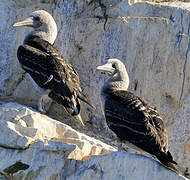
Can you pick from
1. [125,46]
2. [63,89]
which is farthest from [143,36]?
[63,89]

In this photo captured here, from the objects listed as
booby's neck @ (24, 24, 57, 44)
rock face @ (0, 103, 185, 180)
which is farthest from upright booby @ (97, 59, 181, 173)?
booby's neck @ (24, 24, 57, 44)

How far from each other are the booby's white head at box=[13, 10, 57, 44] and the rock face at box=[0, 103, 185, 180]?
1852 mm

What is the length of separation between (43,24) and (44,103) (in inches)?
60.1

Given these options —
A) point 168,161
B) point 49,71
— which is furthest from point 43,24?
point 168,161

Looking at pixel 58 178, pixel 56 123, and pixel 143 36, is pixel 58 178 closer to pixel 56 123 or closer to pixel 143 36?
pixel 56 123

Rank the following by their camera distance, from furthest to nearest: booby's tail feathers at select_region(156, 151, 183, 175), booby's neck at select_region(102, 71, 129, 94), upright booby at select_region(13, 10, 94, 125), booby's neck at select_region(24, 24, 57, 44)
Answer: booby's neck at select_region(24, 24, 57, 44)
upright booby at select_region(13, 10, 94, 125)
booby's neck at select_region(102, 71, 129, 94)
booby's tail feathers at select_region(156, 151, 183, 175)

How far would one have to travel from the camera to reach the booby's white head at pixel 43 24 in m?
13.0

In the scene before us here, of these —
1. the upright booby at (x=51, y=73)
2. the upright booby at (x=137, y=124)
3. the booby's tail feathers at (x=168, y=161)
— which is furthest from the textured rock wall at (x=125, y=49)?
the booby's tail feathers at (x=168, y=161)

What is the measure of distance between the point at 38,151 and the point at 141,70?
328 cm

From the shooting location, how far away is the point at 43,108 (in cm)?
1290

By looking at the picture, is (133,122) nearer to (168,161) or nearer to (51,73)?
(168,161)

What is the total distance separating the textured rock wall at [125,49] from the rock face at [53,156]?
2.11 meters

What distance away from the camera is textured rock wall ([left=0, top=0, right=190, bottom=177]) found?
512 inches

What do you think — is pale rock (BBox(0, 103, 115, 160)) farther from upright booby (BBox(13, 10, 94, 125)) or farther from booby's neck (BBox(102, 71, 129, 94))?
booby's neck (BBox(102, 71, 129, 94))
